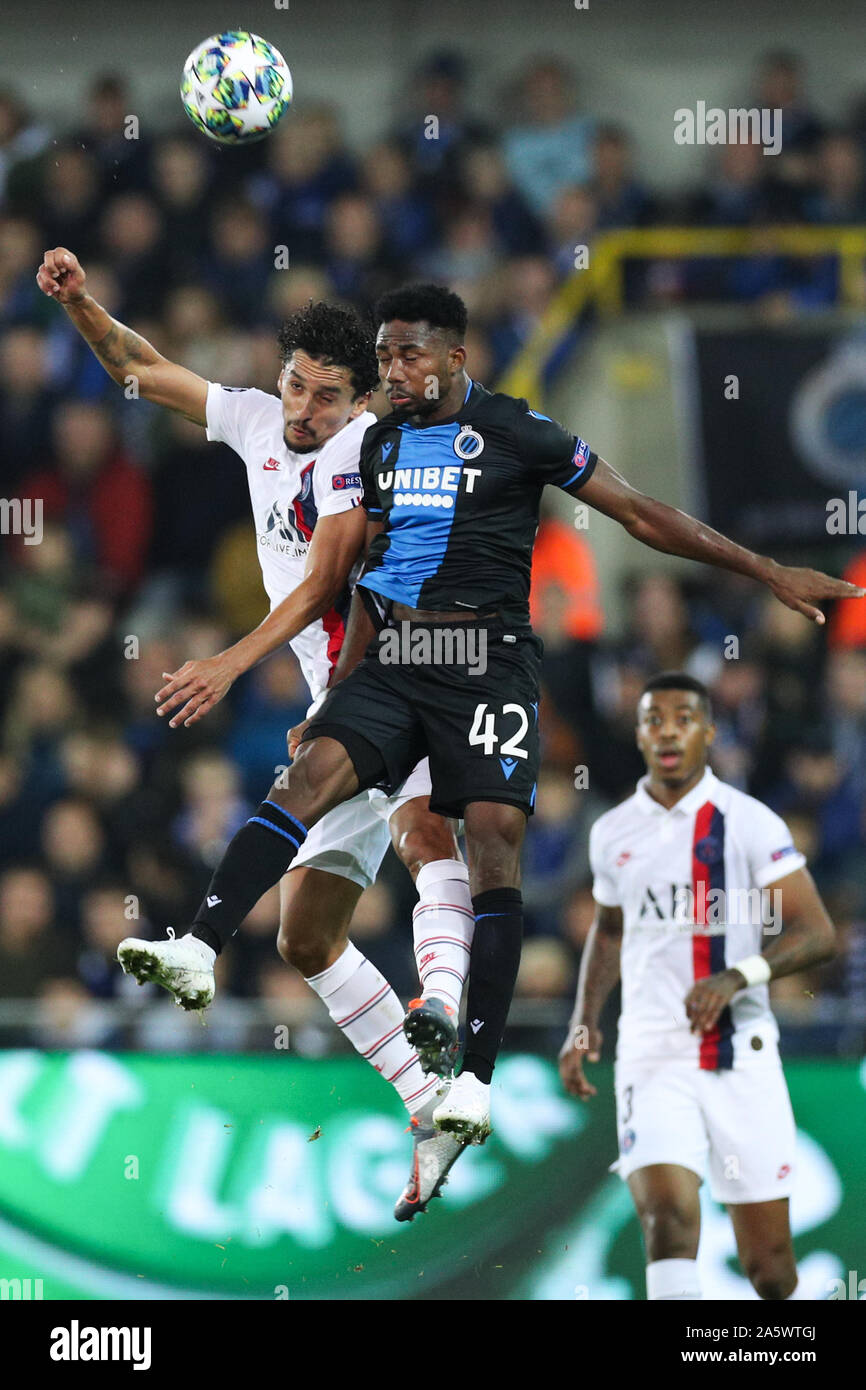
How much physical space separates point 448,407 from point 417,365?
19 centimetres

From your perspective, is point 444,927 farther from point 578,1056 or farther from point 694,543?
point 578,1056

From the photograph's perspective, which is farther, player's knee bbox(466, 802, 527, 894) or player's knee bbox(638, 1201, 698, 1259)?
player's knee bbox(638, 1201, 698, 1259)

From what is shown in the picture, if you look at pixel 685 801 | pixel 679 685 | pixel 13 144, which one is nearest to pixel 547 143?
pixel 13 144

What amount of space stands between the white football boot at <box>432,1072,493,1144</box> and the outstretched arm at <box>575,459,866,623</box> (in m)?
1.71

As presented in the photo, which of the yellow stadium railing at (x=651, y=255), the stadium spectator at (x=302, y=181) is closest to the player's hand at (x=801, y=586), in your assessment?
the yellow stadium railing at (x=651, y=255)

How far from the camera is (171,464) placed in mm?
10547

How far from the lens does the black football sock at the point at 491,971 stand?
5.31 m

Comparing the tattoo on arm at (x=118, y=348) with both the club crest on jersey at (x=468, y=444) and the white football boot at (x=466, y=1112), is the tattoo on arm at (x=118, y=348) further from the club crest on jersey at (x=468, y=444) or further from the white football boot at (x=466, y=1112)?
the white football boot at (x=466, y=1112)

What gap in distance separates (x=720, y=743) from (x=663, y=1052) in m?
2.64

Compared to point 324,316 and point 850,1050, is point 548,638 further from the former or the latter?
point 324,316

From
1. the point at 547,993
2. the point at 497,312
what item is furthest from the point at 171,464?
the point at 547,993

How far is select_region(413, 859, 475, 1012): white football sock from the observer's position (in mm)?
5473

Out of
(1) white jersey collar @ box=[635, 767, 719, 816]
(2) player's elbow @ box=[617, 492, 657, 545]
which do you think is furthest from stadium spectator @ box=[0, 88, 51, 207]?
(2) player's elbow @ box=[617, 492, 657, 545]

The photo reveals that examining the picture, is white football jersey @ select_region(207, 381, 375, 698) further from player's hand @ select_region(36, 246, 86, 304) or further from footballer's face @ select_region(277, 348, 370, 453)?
player's hand @ select_region(36, 246, 86, 304)
